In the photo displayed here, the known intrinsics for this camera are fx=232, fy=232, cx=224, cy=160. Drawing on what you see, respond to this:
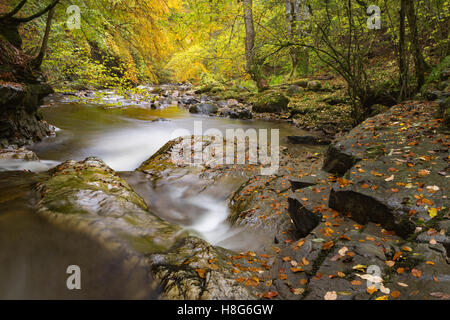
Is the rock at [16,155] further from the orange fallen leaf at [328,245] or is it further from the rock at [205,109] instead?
the rock at [205,109]

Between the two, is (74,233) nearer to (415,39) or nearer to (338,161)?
(338,161)

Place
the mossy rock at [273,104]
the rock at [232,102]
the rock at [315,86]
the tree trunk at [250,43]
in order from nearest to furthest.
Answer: the tree trunk at [250,43] → the mossy rock at [273,104] → the rock at [315,86] → the rock at [232,102]

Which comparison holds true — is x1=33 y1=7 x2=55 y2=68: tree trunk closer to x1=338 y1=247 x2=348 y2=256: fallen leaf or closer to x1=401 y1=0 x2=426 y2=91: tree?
Answer: x1=338 y1=247 x2=348 y2=256: fallen leaf

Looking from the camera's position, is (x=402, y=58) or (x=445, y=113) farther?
(x=402, y=58)

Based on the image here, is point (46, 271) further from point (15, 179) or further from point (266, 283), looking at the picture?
point (15, 179)

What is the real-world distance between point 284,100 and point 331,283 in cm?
1266

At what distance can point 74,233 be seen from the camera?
260 centimetres

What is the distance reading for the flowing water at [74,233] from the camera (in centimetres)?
208

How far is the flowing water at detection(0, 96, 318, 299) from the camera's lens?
2.08 meters

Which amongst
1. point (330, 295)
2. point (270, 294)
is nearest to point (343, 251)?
point (330, 295)

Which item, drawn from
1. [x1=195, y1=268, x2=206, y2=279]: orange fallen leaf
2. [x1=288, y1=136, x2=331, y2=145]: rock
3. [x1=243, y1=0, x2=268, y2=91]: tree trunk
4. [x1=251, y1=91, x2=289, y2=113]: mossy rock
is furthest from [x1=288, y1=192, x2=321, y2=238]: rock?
[x1=251, y1=91, x2=289, y2=113]: mossy rock

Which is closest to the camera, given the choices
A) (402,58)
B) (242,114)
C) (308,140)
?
(402,58)

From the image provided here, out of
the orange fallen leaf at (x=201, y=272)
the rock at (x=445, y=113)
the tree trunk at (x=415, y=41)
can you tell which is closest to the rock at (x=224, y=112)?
the tree trunk at (x=415, y=41)
